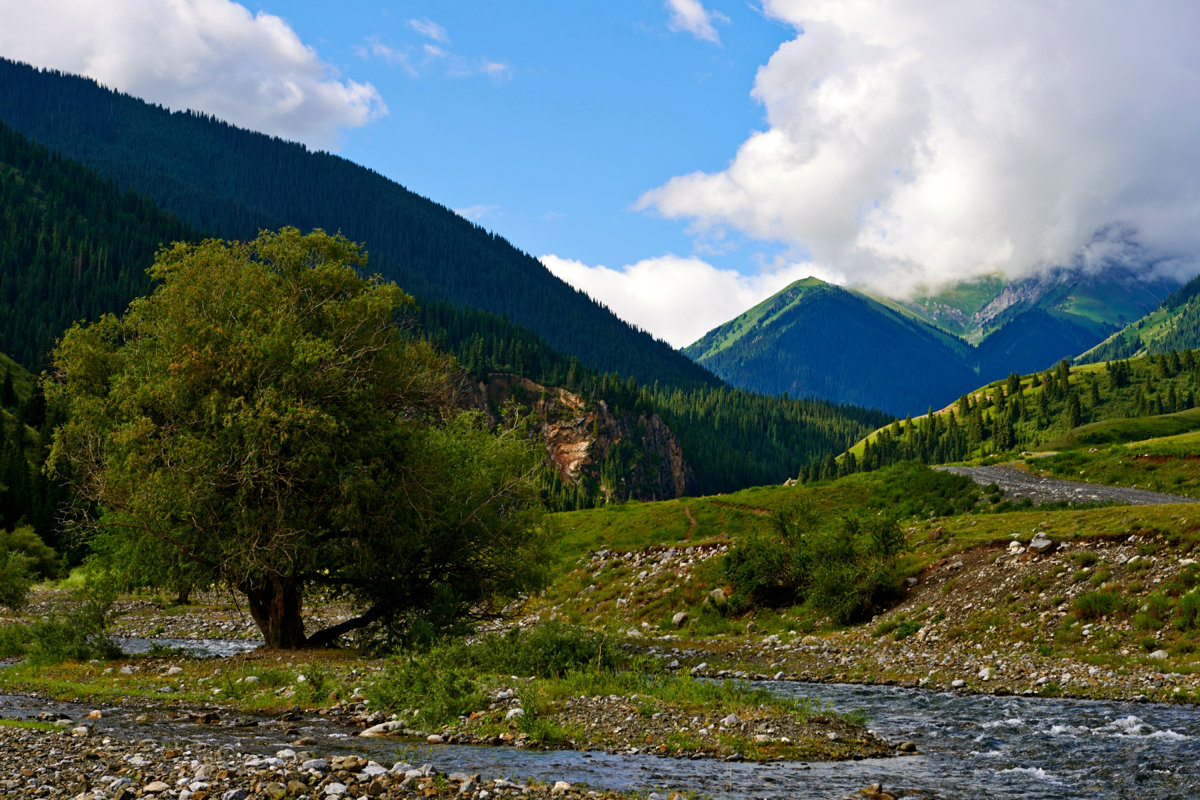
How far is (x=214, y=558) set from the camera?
2855 centimetres

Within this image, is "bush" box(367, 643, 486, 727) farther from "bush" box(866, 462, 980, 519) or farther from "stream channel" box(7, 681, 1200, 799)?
"bush" box(866, 462, 980, 519)

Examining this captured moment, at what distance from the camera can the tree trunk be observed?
31.4 meters

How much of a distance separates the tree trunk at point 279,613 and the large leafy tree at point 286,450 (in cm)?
8

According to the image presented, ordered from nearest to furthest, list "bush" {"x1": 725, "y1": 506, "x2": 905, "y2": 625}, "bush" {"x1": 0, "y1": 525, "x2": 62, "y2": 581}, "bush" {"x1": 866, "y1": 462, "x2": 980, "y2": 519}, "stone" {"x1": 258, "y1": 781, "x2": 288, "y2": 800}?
"stone" {"x1": 258, "y1": 781, "x2": 288, "y2": 800}
"bush" {"x1": 725, "y1": 506, "x2": 905, "y2": 625}
"bush" {"x1": 866, "y1": 462, "x2": 980, "y2": 519}
"bush" {"x1": 0, "y1": 525, "x2": 62, "y2": 581}

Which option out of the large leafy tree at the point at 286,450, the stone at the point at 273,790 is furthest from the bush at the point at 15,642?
the stone at the point at 273,790

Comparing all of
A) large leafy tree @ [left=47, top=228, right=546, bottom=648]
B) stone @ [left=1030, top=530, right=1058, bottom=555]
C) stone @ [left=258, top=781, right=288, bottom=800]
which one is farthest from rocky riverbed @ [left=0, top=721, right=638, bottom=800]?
stone @ [left=1030, top=530, right=1058, bottom=555]

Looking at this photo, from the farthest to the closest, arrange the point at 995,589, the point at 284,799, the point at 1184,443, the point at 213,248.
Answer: the point at 1184,443, the point at 995,589, the point at 213,248, the point at 284,799

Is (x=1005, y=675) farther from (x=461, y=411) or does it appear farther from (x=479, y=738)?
(x=461, y=411)

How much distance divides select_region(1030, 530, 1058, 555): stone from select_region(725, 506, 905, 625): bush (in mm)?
6563

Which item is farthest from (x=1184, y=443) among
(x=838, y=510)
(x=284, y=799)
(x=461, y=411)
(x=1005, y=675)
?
(x=284, y=799)

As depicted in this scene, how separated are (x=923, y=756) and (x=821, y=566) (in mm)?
26686

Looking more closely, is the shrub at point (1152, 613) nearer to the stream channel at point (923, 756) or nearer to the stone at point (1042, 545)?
the stone at point (1042, 545)

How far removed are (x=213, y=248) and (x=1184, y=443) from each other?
79213mm

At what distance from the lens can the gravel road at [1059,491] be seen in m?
55.2
